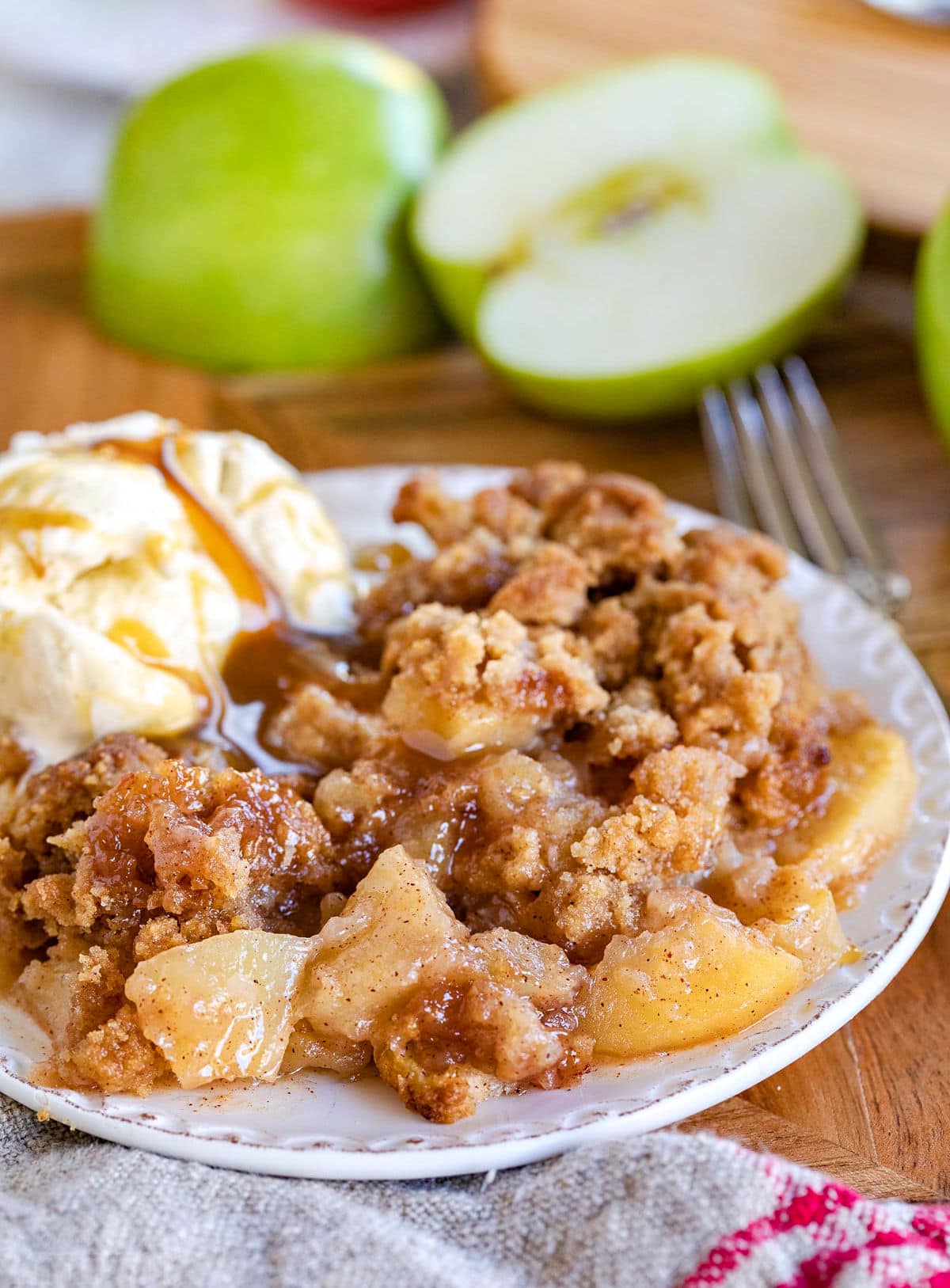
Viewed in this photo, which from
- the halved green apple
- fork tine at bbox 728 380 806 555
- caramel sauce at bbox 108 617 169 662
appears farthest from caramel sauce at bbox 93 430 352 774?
the halved green apple

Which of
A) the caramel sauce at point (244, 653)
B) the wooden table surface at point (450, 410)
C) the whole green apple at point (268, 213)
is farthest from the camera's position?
the whole green apple at point (268, 213)

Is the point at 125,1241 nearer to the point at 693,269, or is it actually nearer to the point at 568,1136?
the point at 568,1136

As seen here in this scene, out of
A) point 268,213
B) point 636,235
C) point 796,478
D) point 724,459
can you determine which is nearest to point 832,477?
point 796,478

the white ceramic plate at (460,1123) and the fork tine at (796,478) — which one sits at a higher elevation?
the white ceramic plate at (460,1123)

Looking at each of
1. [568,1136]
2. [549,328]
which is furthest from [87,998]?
[549,328]

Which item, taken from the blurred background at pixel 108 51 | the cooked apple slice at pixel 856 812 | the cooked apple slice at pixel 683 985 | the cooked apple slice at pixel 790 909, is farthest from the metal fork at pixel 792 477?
the blurred background at pixel 108 51

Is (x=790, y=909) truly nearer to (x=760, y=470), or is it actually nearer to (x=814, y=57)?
(x=760, y=470)

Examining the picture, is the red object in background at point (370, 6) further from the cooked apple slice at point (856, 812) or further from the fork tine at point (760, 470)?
the cooked apple slice at point (856, 812)
